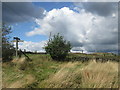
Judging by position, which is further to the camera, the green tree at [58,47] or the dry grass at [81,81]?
the green tree at [58,47]

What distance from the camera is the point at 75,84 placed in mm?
5176

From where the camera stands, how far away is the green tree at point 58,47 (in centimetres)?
1717

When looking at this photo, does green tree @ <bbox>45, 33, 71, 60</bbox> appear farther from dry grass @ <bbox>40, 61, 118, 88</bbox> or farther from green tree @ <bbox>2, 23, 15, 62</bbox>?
dry grass @ <bbox>40, 61, 118, 88</bbox>

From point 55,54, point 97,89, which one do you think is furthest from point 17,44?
point 97,89

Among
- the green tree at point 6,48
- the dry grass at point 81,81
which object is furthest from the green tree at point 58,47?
the dry grass at point 81,81

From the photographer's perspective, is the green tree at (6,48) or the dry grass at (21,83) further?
the green tree at (6,48)

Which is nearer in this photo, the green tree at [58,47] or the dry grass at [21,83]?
the dry grass at [21,83]

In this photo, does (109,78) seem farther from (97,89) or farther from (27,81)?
(27,81)

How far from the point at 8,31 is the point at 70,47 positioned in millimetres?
8072

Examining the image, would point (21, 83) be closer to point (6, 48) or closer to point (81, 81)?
point (81, 81)

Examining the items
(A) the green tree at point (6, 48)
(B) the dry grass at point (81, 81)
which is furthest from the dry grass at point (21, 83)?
(A) the green tree at point (6, 48)

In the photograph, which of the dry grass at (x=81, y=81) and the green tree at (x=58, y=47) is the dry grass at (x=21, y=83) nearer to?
the dry grass at (x=81, y=81)

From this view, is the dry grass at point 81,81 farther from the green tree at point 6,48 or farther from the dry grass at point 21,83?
the green tree at point 6,48

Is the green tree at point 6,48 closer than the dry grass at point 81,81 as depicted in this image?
No
